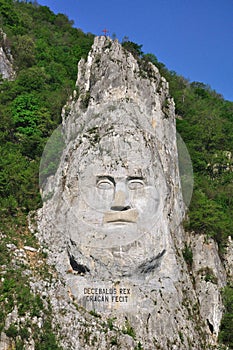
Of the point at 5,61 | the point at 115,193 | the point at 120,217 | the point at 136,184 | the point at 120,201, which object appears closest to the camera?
the point at 120,217

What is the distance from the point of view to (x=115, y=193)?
16.6 m

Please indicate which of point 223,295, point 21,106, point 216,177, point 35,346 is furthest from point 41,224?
point 216,177

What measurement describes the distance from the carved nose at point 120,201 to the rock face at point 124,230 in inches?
1.5

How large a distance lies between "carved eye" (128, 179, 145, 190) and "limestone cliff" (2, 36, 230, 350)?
0.04m

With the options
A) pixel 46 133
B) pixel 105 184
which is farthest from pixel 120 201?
pixel 46 133

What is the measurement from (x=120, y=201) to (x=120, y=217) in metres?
0.59

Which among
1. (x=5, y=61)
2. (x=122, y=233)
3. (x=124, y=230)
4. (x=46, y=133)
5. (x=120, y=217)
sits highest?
(x=5, y=61)

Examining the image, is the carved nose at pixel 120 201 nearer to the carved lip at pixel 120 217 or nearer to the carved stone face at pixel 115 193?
the carved stone face at pixel 115 193

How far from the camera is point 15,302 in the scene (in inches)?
523

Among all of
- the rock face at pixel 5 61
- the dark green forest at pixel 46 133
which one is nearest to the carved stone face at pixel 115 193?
the dark green forest at pixel 46 133

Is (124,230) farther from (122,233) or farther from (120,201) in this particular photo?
(120,201)

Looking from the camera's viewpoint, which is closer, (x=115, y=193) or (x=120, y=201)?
(x=120, y=201)

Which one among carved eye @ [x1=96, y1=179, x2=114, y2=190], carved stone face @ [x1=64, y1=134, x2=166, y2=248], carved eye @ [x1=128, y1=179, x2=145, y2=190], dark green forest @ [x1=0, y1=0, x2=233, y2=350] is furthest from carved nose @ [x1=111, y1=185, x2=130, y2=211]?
dark green forest @ [x1=0, y1=0, x2=233, y2=350]

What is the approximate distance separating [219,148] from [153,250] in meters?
18.7
